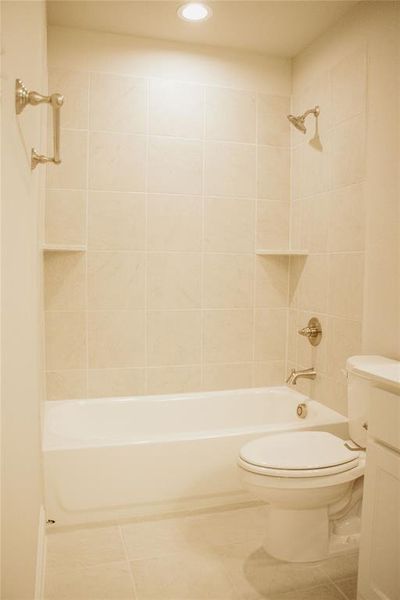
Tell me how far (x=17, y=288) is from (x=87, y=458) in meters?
1.10

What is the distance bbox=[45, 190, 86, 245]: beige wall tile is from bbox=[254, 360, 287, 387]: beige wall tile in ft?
4.37

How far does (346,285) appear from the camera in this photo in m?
2.50

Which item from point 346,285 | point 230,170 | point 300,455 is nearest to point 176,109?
point 230,170

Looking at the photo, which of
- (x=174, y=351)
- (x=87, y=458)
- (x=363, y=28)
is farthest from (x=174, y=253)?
(x=363, y=28)

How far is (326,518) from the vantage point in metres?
1.99

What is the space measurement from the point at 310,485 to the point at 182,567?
1.99 feet

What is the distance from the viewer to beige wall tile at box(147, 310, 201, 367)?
114 inches

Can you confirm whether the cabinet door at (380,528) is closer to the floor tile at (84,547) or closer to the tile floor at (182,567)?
the tile floor at (182,567)

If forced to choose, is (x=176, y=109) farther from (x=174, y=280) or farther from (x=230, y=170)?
(x=174, y=280)

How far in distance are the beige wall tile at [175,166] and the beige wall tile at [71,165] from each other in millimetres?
377

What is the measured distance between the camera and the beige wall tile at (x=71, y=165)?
8.84 feet

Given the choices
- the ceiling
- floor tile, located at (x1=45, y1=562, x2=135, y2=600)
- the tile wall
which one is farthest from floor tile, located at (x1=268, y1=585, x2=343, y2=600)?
the ceiling

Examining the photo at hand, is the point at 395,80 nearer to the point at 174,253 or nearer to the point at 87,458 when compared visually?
→ the point at 174,253

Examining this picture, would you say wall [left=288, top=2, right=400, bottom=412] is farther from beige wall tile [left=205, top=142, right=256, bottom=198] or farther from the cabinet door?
the cabinet door
